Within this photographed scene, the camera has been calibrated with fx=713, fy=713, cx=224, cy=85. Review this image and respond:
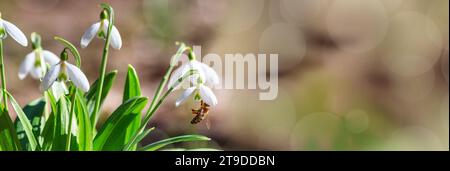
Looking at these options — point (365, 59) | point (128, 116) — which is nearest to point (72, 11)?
point (365, 59)

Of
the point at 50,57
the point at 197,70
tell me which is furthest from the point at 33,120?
the point at 197,70

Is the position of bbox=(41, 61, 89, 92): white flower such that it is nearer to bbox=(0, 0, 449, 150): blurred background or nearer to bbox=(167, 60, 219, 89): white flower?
bbox=(167, 60, 219, 89): white flower

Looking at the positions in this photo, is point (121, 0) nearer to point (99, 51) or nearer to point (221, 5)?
point (99, 51)

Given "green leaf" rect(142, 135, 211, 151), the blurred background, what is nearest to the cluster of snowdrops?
"green leaf" rect(142, 135, 211, 151)

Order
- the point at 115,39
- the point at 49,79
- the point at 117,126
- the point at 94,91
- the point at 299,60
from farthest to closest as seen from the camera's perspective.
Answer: the point at 299,60, the point at 94,91, the point at 117,126, the point at 115,39, the point at 49,79

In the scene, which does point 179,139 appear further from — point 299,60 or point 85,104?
point 299,60

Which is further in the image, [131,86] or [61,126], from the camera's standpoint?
[131,86]
